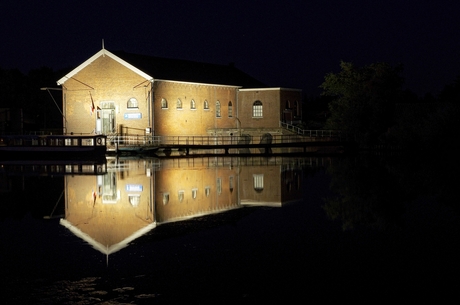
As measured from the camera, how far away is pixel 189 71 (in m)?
56.6

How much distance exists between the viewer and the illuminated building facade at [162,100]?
50.5 m

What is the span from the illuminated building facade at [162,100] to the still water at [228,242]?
1118 inches

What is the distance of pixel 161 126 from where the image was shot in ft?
166

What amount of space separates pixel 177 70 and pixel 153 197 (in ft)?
123

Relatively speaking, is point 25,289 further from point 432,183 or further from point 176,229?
point 432,183

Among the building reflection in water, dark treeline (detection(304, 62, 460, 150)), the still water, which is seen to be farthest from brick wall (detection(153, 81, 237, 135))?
the still water

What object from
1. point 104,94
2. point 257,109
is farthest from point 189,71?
point 104,94

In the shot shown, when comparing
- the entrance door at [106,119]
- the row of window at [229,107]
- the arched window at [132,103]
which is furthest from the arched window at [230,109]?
the entrance door at [106,119]

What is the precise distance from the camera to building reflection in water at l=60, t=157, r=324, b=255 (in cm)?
1361

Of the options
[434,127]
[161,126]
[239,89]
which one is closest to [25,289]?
[434,127]

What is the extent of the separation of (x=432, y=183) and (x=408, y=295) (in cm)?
1452

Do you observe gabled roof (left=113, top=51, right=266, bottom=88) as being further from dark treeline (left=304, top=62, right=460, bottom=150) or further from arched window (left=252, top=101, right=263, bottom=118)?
dark treeline (left=304, top=62, right=460, bottom=150)

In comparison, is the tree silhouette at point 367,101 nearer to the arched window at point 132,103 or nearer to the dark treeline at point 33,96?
the arched window at point 132,103

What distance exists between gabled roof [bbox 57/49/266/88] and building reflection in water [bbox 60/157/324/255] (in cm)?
2299
